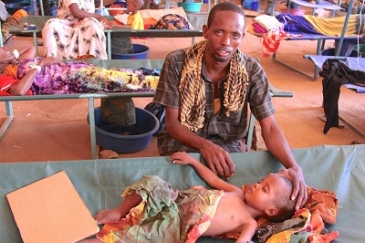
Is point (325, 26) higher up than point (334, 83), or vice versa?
point (325, 26)

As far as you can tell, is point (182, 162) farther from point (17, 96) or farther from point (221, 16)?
point (17, 96)

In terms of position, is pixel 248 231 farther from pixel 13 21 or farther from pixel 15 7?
pixel 15 7

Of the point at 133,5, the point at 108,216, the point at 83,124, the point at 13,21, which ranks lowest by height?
the point at 83,124

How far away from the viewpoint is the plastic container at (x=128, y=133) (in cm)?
280

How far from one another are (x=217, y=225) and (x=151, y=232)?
0.93 ft

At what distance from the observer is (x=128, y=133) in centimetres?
319

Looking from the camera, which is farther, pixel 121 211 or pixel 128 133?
pixel 128 133

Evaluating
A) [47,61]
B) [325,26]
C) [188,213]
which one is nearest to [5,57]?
[47,61]

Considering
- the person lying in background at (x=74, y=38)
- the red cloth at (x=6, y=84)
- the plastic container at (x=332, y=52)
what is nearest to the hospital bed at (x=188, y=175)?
the red cloth at (x=6, y=84)

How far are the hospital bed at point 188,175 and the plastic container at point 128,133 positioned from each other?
86cm

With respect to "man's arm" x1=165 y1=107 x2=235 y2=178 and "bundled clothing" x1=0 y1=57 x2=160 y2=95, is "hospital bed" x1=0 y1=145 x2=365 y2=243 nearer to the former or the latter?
"man's arm" x1=165 y1=107 x2=235 y2=178

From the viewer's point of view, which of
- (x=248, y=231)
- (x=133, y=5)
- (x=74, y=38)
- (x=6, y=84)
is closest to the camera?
(x=248, y=231)

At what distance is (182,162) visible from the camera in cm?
186

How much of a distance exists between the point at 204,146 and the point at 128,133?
1445 millimetres
